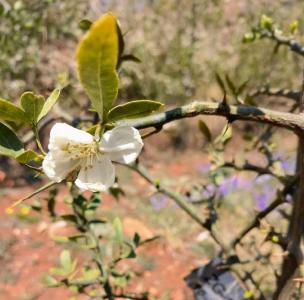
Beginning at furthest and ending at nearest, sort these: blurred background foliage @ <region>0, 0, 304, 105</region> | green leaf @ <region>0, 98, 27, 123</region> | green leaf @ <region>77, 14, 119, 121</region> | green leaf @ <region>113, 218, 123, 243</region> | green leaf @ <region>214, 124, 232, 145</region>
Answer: blurred background foliage @ <region>0, 0, 304, 105</region>, green leaf @ <region>113, 218, 123, 243</region>, green leaf @ <region>214, 124, 232, 145</region>, green leaf @ <region>0, 98, 27, 123</region>, green leaf @ <region>77, 14, 119, 121</region>

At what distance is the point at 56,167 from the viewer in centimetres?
51

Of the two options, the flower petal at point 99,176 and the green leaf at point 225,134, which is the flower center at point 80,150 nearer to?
the flower petal at point 99,176

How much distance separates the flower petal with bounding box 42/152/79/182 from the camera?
1.64ft

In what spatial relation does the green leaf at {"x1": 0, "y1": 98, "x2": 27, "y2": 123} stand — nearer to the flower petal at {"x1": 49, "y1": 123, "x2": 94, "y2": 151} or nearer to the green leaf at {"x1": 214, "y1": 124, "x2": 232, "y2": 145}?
the flower petal at {"x1": 49, "y1": 123, "x2": 94, "y2": 151}

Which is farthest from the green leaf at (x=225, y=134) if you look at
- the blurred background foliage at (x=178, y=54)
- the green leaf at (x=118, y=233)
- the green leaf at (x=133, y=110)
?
the blurred background foliage at (x=178, y=54)

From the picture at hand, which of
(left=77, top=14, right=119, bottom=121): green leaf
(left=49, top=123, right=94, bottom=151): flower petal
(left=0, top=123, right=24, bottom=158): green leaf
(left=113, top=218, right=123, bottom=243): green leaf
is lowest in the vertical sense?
(left=113, top=218, right=123, bottom=243): green leaf

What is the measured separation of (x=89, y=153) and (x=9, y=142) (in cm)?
9

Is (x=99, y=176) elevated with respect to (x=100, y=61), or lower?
lower

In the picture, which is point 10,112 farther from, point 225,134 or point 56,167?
point 225,134

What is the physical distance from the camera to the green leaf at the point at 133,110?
0.48 m

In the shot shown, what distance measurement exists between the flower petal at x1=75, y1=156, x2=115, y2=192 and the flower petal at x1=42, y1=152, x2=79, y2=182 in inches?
0.6

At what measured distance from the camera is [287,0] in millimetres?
7023

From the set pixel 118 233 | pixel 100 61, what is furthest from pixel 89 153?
pixel 118 233

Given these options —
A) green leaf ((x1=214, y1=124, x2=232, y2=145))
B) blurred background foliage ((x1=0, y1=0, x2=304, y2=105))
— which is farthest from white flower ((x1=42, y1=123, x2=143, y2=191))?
blurred background foliage ((x1=0, y1=0, x2=304, y2=105))
